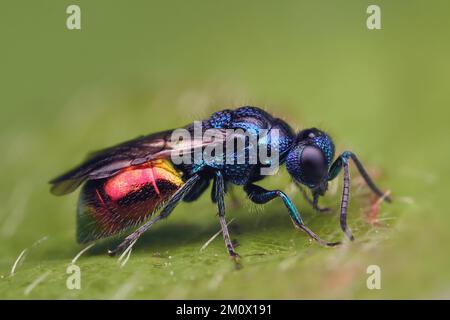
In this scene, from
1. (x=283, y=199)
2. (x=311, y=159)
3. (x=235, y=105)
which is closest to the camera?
(x=283, y=199)

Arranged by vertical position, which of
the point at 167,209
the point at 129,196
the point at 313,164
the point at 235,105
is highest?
the point at 235,105

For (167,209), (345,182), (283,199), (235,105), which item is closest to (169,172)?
(167,209)

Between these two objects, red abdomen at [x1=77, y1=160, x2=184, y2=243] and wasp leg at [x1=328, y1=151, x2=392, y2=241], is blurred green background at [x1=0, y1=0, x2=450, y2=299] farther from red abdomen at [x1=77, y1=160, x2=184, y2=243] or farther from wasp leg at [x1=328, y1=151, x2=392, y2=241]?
red abdomen at [x1=77, y1=160, x2=184, y2=243]

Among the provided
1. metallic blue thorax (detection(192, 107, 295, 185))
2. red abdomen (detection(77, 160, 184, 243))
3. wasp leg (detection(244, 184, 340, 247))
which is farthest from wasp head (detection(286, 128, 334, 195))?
red abdomen (detection(77, 160, 184, 243))

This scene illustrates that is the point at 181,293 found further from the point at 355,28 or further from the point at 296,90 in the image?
the point at 355,28

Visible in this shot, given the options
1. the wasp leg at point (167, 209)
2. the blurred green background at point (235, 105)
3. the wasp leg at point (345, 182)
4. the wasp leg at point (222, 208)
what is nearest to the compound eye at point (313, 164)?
the wasp leg at point (345, 182)

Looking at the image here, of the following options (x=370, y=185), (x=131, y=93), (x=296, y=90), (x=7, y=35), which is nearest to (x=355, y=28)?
(x=296, y=90)

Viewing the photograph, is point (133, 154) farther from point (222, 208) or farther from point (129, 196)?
point (222, 208)
